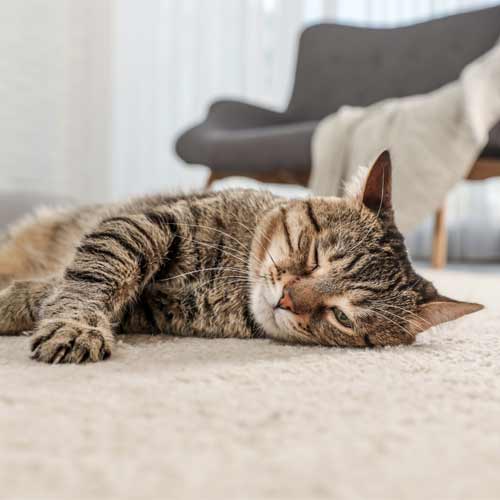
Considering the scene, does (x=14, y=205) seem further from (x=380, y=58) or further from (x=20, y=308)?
(x=380, y=58)

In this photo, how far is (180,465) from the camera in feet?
1.57

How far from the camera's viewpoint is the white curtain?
4246mm

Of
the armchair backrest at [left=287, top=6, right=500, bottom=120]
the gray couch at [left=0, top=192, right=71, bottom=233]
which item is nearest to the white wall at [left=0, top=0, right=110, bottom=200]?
the gray couch at [left=0, top=192, right=71, bottom=233]

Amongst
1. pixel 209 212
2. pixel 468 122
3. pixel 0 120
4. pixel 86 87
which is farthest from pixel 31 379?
pixel 86 87

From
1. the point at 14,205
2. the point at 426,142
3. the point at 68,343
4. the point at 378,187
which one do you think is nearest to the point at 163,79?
the point at 14,205

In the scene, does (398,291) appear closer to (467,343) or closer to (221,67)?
(467,343)

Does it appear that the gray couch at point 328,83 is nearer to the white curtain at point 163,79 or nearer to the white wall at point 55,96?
the white curtain at point 163,79

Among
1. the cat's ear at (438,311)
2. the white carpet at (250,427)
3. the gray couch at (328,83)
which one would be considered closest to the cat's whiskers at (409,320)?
the cat's ear at (438,311)

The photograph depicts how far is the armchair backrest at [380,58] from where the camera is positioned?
3426mm

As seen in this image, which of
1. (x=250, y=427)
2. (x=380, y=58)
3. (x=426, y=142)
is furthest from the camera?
(x=380, y=58)

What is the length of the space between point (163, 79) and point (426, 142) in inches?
107

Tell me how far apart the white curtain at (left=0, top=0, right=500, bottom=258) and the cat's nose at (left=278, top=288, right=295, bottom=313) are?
351cm

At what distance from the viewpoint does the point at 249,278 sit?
3.71ft

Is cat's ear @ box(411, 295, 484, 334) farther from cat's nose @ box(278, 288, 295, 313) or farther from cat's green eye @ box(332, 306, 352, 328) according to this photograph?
cat's nose @ box(278, 288, 295, 313)
